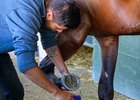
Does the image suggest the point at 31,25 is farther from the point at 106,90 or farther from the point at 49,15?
the point at 106,90

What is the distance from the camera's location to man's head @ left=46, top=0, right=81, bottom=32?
68.2 inches

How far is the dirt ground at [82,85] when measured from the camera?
128 inches

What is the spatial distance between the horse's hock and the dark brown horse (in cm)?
67

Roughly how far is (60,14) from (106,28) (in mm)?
570

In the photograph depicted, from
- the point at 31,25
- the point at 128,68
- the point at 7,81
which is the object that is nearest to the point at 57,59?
the point at 7,81

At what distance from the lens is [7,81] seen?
221cm

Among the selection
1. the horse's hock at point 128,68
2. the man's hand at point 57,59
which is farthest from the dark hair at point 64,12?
the horse's hock at point 128,68

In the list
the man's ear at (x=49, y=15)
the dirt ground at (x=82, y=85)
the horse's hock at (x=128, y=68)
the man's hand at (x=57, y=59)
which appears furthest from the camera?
the dirt ground at (x=82, y=85)

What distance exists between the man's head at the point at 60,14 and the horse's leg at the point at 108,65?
24.9 inches

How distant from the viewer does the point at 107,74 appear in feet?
7.97

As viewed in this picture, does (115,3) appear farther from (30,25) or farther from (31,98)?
A: (31,98)

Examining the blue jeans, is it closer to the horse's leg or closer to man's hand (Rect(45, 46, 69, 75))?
man's hand (Rect(45, 46, 69, 75))

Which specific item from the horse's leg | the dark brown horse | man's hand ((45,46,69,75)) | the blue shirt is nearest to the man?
the blue shirt

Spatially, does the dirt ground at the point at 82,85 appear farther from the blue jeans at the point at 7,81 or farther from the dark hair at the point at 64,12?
the dark hair at the point at 64,12
